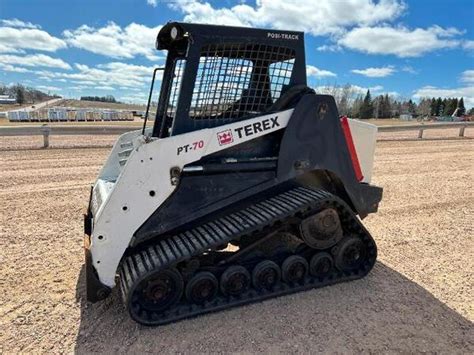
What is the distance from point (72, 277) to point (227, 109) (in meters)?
2.42

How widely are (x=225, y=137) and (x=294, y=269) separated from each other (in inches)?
56.7

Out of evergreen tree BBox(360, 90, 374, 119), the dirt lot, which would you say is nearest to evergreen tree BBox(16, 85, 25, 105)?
evergreen tree BBox(360, 90, 374, 119)

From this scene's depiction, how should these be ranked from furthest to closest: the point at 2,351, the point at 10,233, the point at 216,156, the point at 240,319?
the point at 10,233 < the point at 216,156 < the point at 240,319 < the point at 2,351

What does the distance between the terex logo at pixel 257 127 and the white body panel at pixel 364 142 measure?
1145mm

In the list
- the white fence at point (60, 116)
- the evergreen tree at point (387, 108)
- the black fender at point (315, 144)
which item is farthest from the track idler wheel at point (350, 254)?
the evergreen tree at point (387, 108)

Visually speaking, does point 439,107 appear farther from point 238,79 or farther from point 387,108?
point 238,79

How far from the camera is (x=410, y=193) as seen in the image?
805 centimetres

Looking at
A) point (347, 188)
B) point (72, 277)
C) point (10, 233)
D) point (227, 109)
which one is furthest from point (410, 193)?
point (10, 233)

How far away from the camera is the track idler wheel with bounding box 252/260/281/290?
3697 mm

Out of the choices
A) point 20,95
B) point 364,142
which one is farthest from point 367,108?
point 20,95

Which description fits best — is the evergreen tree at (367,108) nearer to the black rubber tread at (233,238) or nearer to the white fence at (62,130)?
the white fence at (62,130)

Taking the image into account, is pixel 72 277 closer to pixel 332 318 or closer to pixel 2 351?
pixel 2 351

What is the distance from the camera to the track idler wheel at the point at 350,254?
4.11m

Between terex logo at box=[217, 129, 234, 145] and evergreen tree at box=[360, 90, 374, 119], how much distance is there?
89.1 m
